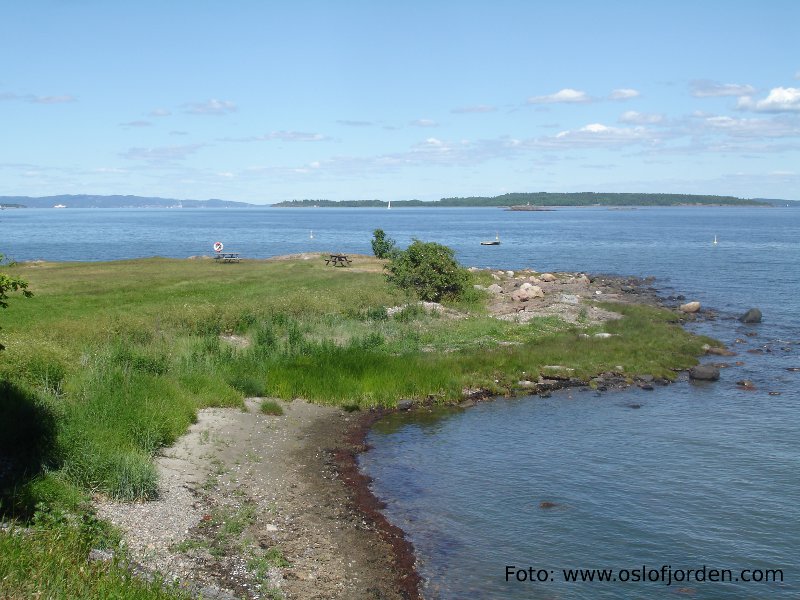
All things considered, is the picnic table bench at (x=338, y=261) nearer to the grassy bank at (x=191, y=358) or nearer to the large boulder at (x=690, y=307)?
the grassy bank at (x=191, y=358)

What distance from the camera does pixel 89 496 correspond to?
1639 cm

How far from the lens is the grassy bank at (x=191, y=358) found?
56.9 feet

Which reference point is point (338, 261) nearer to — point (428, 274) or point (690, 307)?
point (428, 274)

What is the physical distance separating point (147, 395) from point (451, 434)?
10.0 meters

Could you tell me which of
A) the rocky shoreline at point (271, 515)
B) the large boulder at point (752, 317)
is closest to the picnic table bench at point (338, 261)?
the large boulder at point (752, 317)

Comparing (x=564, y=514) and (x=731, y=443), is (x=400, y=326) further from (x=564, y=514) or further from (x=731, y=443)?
(x=564, y=514)

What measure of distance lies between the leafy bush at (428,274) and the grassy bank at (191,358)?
1481 millimetres

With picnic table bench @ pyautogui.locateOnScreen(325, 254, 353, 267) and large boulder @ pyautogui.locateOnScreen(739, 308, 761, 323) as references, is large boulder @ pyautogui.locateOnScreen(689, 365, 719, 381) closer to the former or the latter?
large boulder @ pyautogui.locateOnScreen(739, 308, 761, 323)

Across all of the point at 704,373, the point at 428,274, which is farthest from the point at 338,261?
the point at 704,373

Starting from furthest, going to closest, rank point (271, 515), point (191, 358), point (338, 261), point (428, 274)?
point (338, 261) < point (428, 274) < point (191, 358) < point (271, 515)

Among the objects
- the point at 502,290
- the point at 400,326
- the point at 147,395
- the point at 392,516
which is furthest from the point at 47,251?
the point at 392,516

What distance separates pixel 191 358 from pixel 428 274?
21.5 m

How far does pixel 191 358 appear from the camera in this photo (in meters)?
29.1

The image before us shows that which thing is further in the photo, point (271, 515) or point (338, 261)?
point (338, 261)
